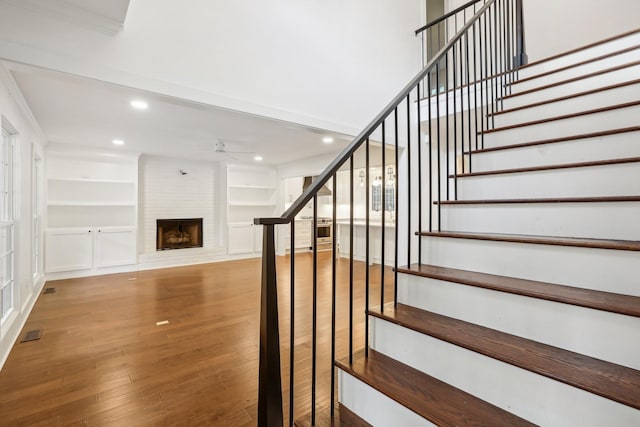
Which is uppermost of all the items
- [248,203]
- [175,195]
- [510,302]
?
[175,195]

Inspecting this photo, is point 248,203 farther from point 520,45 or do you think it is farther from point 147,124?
point 520,45

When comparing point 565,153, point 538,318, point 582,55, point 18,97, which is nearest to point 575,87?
point 582,55

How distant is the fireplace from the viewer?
669cm

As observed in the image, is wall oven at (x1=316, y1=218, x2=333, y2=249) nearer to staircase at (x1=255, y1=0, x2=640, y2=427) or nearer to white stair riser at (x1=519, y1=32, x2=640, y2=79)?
white stair riser at (x1=519, y1=32, x2=640, y2=79)

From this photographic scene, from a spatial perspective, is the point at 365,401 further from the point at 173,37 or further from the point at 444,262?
the point at 173,37

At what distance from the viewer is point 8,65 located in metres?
1.92

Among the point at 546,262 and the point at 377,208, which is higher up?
the point at 377,208

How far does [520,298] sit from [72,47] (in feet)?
10.0

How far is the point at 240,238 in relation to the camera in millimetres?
7375

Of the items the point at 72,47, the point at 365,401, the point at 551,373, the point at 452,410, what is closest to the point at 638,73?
the point at 551,373

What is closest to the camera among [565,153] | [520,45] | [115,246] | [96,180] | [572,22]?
[565,153]

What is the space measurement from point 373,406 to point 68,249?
612 centimetres

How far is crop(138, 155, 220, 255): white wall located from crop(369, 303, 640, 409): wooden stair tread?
251 inches

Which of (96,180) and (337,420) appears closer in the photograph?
(337,420)
